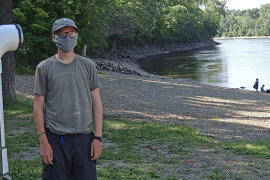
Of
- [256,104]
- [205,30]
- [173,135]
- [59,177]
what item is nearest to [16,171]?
[59,177]

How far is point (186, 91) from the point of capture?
21797 millimetres

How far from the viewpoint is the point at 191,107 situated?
54.7 ft

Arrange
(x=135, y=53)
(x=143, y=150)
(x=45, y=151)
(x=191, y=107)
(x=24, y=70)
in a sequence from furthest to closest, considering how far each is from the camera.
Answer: (x=135, y=53), (x=24, y=70), (x=191, y=107), (x=143, y=150), (x=45, y=151)

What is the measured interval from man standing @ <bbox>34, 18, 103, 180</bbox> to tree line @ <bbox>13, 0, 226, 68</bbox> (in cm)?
847

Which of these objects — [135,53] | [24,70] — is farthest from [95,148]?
[135,53]

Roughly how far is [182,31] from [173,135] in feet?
280

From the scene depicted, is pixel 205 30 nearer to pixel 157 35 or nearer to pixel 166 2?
pixel 166 2

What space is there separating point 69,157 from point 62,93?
60 cm

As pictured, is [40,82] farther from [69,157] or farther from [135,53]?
[135,53]

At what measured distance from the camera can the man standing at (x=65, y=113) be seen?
10.1 ft

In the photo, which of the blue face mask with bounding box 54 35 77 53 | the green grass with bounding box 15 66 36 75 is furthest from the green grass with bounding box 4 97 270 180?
the green grass with bounding box 15 66 36 75

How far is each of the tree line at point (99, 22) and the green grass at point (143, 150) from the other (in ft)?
15.6

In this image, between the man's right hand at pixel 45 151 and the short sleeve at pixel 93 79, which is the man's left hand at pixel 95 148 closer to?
the man's right hand at pixel 45 151

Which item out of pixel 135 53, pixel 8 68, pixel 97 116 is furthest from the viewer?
pixel 135 53
